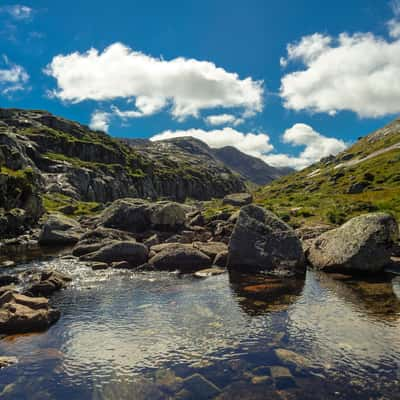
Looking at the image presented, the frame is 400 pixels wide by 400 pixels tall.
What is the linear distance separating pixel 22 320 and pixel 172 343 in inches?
364

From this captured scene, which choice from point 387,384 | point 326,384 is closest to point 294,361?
point 326,384

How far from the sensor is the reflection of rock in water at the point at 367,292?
24.4 meters

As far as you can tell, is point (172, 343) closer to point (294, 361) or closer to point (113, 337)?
point (113, 337)

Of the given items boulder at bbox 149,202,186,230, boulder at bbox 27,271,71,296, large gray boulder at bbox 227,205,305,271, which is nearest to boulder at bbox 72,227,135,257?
boulder at bbox 149,202,186,230

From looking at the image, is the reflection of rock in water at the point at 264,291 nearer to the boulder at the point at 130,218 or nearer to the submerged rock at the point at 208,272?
the submerged rock at the point at 208,272

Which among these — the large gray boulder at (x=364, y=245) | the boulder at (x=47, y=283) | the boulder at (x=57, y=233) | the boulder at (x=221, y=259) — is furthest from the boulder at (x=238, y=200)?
the boulder at (x=47, y=283)

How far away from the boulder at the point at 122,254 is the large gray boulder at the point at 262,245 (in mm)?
10645

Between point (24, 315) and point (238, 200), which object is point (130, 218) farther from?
point (238, 200)

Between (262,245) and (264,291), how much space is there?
7907mm

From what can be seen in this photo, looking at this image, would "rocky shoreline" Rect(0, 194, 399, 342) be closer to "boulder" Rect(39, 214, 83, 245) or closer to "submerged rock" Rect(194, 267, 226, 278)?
"submerged rock" Rect(194, 267, 226, 278)

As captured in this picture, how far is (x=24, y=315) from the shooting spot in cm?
2134

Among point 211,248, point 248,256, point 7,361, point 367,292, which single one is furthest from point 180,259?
point 7,361

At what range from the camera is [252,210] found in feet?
127

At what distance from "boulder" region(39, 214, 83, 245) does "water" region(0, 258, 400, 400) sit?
30012 millimetres
